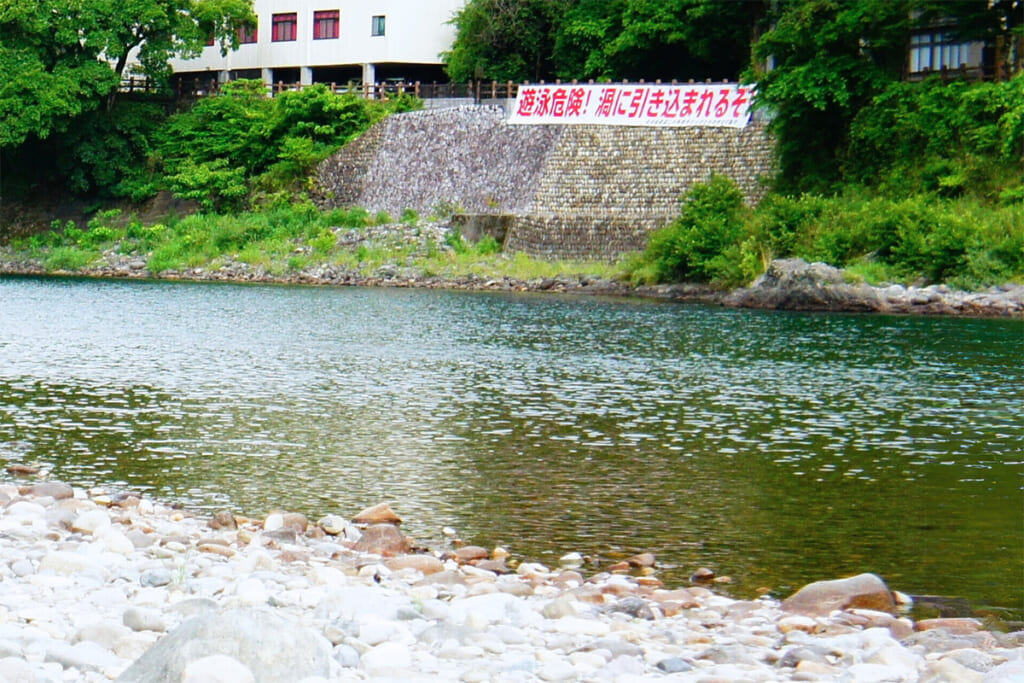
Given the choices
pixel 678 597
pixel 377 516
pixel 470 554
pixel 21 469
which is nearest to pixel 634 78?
Answer: pixel 21 469

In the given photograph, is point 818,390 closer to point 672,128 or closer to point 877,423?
point 877,423

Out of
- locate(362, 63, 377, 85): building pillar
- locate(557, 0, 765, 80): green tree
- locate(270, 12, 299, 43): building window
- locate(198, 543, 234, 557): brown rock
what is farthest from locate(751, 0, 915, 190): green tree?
locate(198, 543, 234, 557): brown rock

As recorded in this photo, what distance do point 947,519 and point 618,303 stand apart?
92.8 feet

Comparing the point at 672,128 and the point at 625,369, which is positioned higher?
the point at 672,128

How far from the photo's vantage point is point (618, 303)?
40.5 metres

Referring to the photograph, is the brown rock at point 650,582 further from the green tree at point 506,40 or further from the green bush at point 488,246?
the green tree at point 506,40

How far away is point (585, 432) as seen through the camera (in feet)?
56.5

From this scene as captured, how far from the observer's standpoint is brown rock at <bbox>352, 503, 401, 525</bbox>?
11676mm

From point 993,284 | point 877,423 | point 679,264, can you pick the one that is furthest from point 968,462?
point 679,264

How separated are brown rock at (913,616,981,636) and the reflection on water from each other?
34.0 inches

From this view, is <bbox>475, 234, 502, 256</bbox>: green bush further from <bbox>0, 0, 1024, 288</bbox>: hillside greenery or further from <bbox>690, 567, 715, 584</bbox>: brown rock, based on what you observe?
<bbox>690, 567, 715, 584</bbox>: brown rock

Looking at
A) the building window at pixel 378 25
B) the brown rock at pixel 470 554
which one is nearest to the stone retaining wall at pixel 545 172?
the building window at pixel 378 25

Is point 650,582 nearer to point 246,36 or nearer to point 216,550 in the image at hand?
point 216,550

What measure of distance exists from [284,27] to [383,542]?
202 ft
